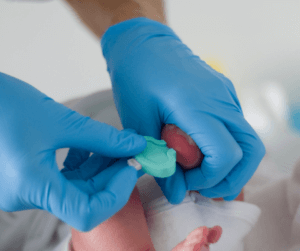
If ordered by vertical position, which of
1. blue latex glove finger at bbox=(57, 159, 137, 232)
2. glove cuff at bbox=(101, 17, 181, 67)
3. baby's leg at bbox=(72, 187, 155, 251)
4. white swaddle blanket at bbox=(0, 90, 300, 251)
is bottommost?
white swaddle blanket at bbox=(0, 90, 300, 251)

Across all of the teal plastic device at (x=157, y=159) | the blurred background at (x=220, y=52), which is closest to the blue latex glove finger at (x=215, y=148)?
the teal plastic device at (x=157, y=159)

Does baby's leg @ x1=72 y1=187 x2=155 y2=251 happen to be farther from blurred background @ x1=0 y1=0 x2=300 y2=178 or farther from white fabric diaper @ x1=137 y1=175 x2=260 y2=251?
blurred background @ x1=0 y1=0 x2=300 y2=178

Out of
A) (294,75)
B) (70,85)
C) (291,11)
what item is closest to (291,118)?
(294,75)

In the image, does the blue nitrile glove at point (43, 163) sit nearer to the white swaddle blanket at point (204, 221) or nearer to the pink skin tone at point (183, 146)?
the pink skin tone at point (183, 146)

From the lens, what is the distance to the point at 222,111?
0.79 metres

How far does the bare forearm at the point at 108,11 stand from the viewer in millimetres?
1074

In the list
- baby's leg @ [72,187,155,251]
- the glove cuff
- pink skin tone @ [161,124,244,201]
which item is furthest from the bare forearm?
baby's leg @ [72,187,155,251]

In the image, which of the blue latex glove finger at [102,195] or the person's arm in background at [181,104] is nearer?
the blue latex glove finger at [102,195]

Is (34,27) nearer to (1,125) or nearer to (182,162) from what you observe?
(1,125)

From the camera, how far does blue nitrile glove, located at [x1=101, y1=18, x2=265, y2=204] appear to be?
746mm

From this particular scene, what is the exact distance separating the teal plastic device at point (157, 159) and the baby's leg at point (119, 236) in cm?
16

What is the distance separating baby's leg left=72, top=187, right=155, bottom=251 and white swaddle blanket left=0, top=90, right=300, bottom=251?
0.12 meters

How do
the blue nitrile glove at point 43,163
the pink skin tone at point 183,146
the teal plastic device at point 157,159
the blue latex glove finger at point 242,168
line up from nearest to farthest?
the blue nitrile glove at point 43,163
the teal plastic device at point 157,159
the pink skin tone at point 183,146
the blue latex glove finger at point 242,168

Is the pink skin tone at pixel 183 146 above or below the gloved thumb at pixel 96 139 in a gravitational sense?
below
